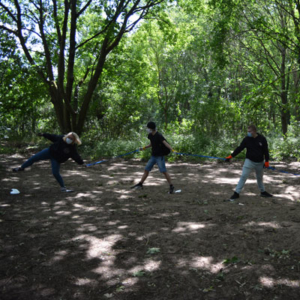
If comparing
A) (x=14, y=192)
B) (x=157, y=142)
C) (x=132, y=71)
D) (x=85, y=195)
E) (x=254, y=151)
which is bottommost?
(x=85, y=195)

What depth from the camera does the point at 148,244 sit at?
5016 millimetres

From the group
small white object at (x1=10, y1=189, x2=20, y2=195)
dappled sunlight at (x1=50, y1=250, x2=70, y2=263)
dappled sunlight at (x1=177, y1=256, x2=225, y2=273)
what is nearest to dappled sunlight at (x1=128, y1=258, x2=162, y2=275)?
dappled sunlight at (x1=177, y1=256, x2=225, y2=273)

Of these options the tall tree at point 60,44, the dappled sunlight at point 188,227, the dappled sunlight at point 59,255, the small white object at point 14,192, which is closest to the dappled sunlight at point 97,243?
the dappled sunlight at point 59,255

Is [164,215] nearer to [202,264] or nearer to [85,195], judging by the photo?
[202,264]

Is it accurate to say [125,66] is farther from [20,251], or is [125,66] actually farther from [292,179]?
[20,251]

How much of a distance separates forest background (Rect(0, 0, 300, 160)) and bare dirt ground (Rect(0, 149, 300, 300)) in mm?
4384

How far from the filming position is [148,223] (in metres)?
6.09

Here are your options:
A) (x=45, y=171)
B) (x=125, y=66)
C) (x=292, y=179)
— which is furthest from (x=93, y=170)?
(x=125, y=66)

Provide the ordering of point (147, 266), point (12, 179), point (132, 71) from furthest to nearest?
1. point (132, 71)
2. point (12, 179)
3. point (147, 266)

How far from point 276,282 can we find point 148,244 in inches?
74.1

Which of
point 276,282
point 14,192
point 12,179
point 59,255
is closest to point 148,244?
point 59,255

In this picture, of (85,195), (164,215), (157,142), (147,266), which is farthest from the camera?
(157,142)

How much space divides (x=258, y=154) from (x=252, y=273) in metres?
4.22

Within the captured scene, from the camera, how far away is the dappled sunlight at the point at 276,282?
3.70m
